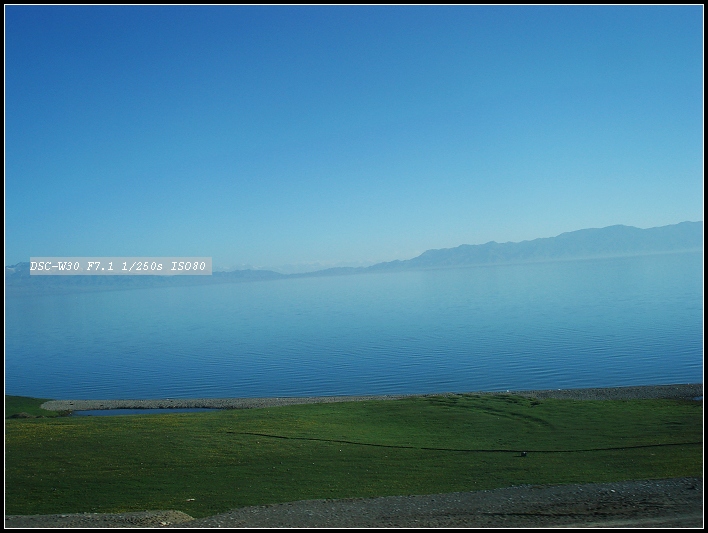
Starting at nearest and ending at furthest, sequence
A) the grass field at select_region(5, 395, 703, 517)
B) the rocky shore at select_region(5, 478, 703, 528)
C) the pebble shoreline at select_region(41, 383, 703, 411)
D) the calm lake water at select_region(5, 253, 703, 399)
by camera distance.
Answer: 1. the rocky shore at select_region(5, 478, 703, 528)
2. the grass field at select_region(5, 395, 703, 517)
3. the pebble shoreline at select_region(41, 383, 703, 411)
4. the calm lake water at select_region(5, 253, 703, 399)

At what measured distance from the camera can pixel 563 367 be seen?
3412 cm

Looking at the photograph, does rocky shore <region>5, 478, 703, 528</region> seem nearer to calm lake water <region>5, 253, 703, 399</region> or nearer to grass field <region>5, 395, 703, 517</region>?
grass field <region>5, 395, 703, 517</region>

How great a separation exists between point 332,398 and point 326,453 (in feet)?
41.8

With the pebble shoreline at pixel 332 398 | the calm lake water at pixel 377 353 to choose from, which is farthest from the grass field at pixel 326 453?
the calm lake water at pixel 377 353

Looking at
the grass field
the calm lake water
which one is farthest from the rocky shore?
the calm lake water

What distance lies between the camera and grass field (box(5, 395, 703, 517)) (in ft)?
40.3

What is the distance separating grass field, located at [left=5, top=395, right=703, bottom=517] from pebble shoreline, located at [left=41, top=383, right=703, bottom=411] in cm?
397

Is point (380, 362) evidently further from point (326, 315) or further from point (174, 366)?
point (326, 315)

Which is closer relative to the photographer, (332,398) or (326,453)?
(326,453)

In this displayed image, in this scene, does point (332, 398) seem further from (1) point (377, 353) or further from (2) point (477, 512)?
(2) point (477, 512)

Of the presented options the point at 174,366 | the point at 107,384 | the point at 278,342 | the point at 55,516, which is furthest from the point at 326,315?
the point at 55,516

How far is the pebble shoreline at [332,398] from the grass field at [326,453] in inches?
156

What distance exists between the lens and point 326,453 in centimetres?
1536

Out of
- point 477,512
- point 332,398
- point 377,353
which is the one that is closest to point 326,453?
point 477,512
